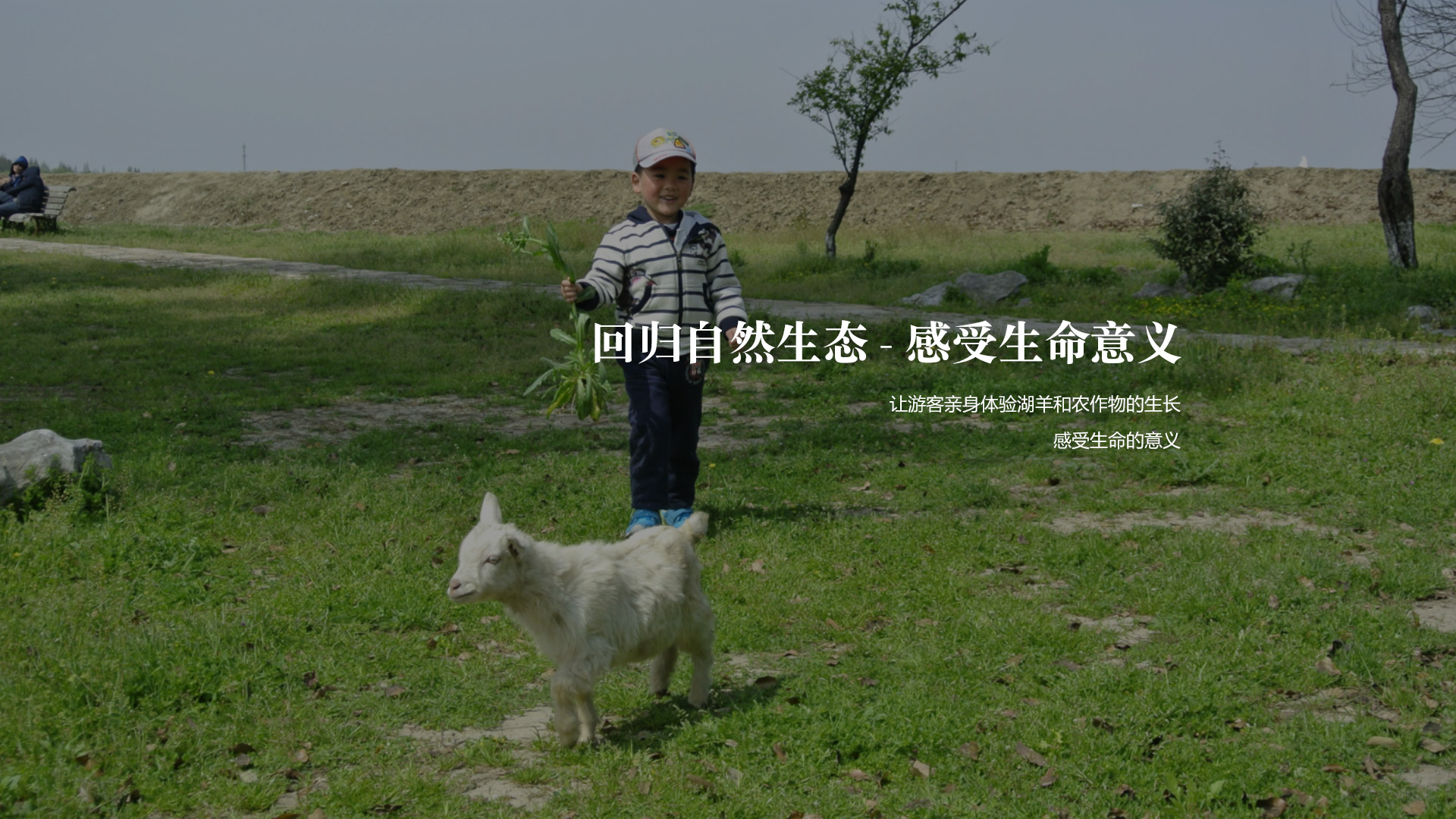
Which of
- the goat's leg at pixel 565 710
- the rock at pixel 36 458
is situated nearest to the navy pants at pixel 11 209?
the rock at pixel 36 458

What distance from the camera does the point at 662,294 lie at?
6.49 meters

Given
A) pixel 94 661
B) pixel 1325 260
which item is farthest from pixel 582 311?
pixel 1325 260

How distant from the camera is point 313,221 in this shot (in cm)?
4450

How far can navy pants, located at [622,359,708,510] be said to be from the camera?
6656mm

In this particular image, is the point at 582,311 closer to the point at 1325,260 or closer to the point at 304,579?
the point at 304,579

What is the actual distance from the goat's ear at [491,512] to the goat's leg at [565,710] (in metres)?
0.62

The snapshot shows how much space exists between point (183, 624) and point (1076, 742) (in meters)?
4.17

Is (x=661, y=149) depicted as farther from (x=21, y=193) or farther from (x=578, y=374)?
(x=21, y=193)

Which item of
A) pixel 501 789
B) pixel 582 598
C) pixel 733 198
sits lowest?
pixel 501 789

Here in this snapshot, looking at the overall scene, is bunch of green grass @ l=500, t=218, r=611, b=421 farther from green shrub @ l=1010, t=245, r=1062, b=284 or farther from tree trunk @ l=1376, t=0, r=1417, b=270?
tree trunk @ l=1376, t=0, r=1417, b=270

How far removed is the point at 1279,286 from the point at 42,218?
29706 mm

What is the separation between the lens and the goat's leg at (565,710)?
167 inches

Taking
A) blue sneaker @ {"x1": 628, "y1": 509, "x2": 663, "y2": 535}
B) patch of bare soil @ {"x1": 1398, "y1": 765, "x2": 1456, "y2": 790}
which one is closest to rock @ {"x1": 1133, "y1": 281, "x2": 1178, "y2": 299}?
blue sneaker @ {"x1": 628, "y1": 509, "x2": 663, "y2": 535}

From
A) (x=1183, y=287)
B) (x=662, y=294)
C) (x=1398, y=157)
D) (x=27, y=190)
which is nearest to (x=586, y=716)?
(x=662, y=294)
